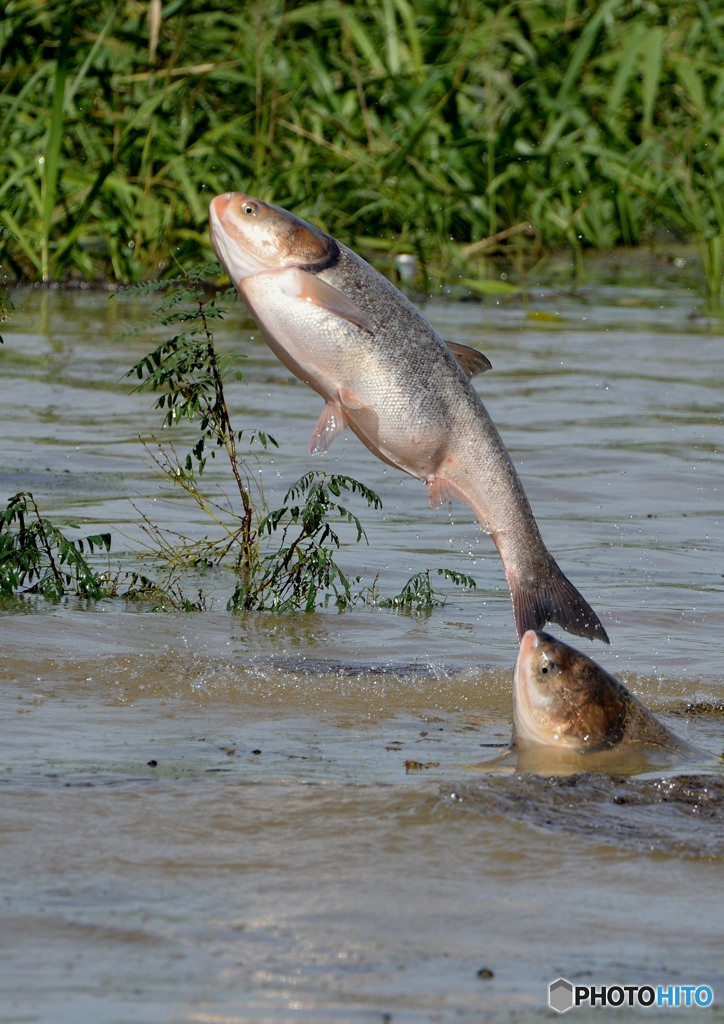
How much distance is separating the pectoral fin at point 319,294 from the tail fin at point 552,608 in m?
0.80

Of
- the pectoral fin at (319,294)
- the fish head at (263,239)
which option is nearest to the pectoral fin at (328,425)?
the pectoral fin at (319,294)

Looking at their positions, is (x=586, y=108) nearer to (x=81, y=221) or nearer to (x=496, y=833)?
(x=81, y=221)

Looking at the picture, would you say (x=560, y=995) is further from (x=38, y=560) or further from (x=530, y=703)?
(x=38, y=560)

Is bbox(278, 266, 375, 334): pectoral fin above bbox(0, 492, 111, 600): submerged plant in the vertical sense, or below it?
above

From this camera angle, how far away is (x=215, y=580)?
658 cm

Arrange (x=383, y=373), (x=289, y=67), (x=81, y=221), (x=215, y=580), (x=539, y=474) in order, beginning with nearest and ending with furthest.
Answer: (x=383, y=373) < (x=215, y=580) < (x=539, y=474) < (x=81, y=221) < (x=289, y=67)

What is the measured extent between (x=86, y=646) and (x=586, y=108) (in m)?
9.93

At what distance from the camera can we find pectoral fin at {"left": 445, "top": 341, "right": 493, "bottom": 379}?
4707 millimetres

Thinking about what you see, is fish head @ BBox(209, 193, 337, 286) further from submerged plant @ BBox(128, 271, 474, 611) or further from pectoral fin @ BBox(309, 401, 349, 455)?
submerged plant @ BBox(128, 271, 474, 611)

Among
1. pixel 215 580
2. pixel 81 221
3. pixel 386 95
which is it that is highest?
pixel 386 95

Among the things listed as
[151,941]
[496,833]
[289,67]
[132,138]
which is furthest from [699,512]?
[289,67]

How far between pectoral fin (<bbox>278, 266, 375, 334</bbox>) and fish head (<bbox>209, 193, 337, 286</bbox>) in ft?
0.15

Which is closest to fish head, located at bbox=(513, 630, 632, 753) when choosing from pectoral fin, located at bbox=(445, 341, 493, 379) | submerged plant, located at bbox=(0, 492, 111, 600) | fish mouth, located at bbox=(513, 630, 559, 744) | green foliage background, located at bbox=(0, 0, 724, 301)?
fish mouth, located at bbox=(513, 630, 559, 744)

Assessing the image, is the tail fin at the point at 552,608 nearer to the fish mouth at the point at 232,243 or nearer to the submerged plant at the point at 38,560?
the fish mouth at the point at 232,243
